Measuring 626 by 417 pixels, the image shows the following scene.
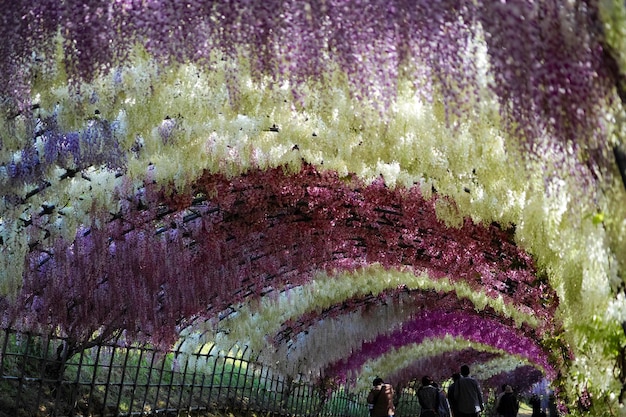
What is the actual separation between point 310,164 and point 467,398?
4.82 metres

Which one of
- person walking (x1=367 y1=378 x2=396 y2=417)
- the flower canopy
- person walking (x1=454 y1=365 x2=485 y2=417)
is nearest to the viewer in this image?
the flower canopy

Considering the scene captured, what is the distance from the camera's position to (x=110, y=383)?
16.8 metres

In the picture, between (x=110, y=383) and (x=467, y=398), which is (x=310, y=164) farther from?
(x=110, y=383)

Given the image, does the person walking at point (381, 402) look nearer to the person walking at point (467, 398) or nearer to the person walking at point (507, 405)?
the person walking at point (467, 398)

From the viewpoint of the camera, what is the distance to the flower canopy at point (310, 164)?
15.6ft

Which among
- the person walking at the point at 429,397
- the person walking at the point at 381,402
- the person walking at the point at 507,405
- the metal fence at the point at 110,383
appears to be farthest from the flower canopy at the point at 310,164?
the person walking at the point at 381,402

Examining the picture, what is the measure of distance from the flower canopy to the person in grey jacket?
1293 mm

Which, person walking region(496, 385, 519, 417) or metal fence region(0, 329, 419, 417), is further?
person walking region(496, 385, 519, 417)

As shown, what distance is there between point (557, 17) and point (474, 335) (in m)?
23.2

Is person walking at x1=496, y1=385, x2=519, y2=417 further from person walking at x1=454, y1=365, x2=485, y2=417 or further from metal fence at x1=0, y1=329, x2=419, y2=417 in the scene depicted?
metal fence at x1=0, y1=329, x2=419, y2=417

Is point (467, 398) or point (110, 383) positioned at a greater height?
point (467, 398)

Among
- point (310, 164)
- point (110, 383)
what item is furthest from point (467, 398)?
point (110, 383)

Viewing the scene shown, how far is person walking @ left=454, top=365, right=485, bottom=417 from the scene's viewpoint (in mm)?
13961

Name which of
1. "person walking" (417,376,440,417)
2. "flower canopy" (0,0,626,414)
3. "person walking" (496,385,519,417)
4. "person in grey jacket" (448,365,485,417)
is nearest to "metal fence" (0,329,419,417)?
"flower canopy" (0,0,626,414)
